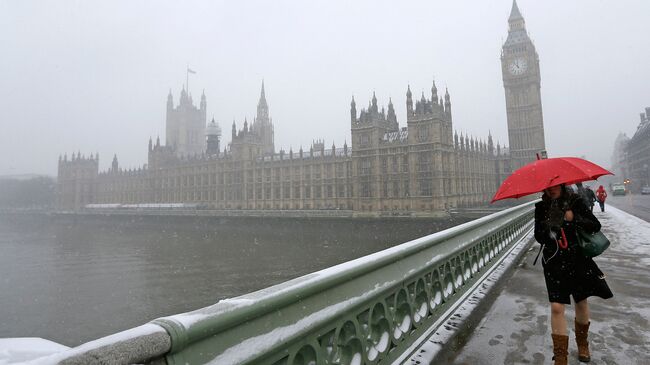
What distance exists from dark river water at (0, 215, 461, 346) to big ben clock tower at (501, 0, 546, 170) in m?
40.8

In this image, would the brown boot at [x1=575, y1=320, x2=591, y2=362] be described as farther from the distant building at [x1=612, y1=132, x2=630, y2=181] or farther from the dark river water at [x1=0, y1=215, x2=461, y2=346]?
the distant building at [x1=612, y1=132, x2=630, y2=181]

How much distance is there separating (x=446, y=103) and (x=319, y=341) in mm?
52740

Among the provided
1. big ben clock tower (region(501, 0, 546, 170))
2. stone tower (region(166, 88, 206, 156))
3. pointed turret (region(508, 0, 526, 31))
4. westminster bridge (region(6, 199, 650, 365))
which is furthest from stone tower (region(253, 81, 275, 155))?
westminster bridge (region(6, 199, 650, 365))

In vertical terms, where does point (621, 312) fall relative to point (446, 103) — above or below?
below

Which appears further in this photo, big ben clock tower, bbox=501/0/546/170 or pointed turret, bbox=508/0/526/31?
pointed turret, bbox=508/0/526/31

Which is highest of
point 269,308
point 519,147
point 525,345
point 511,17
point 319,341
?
point 511,17

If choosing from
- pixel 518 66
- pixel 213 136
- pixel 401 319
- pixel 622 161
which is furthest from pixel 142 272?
pixel 622 161

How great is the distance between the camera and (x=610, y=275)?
6.81 m

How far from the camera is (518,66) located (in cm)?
7044

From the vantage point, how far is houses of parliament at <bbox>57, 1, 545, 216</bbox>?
159 ft

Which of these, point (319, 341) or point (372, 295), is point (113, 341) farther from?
point (372, 295)

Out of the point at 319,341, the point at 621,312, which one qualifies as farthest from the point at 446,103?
the point at 319,341

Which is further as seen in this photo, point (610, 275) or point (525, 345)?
point (610, 275)

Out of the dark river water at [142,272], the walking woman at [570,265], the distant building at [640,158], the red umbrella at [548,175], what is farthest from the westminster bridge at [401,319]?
the distant building at [640,158]
